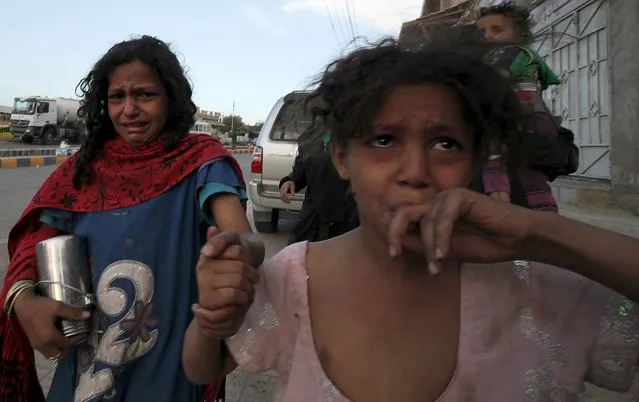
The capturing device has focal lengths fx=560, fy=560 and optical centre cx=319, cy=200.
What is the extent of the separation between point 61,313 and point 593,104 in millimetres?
8205

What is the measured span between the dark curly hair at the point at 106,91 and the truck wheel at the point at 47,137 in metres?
34.7

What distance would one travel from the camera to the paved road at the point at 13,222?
125 inches

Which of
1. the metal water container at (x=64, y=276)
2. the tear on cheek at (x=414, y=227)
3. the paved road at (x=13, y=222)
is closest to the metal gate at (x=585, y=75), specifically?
the paved road at (x=13, y=222)

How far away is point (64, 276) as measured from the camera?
1653 mm

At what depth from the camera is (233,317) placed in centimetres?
105

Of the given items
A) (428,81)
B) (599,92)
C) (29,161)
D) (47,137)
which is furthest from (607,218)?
(47,137)

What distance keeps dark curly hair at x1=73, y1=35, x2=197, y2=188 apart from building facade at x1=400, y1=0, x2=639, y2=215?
14.5 feet

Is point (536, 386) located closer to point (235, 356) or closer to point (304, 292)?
point (304, 292)

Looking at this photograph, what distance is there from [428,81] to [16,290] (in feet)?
4.51

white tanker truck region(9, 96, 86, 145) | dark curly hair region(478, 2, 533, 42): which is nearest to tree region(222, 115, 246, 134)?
white tanker truck region(9, 96, 86, 145)

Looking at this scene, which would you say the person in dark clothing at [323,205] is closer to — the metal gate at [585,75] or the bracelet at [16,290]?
the bracelet at [16,290]

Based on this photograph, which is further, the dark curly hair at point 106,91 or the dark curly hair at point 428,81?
the dark curly hair at point 106,91

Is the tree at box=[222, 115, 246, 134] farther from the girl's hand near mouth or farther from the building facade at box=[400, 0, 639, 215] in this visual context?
the girl's hand near mouth

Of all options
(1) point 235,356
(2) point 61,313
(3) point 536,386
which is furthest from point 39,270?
(3) point 536,386
